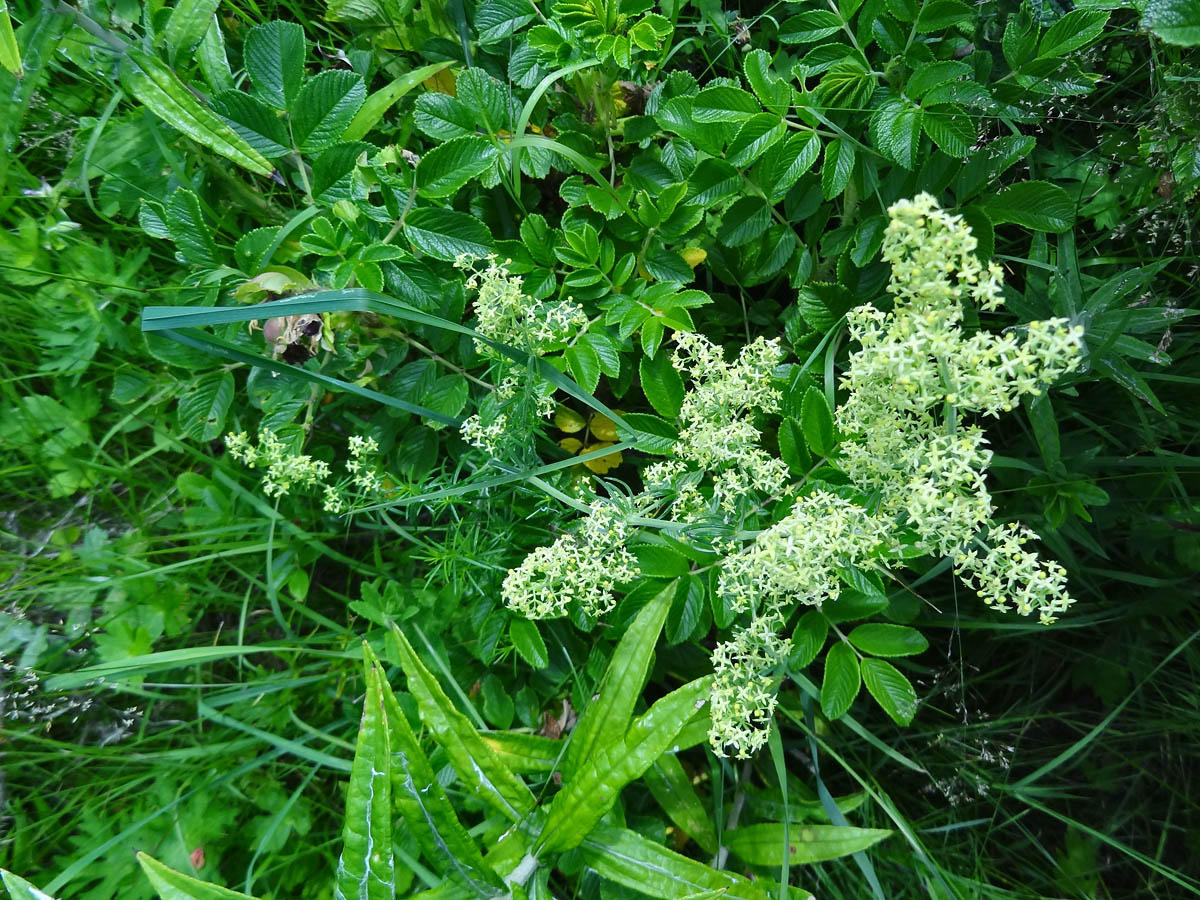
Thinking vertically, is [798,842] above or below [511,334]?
below

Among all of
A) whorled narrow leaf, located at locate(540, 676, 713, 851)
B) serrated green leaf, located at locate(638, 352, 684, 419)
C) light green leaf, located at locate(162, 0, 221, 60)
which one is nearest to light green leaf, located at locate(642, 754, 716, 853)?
whorled narrow leaf, located at locate(540, 676, 713, 851)

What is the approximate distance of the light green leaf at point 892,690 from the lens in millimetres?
1577

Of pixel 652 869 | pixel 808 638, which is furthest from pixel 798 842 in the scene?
pixel 808 638

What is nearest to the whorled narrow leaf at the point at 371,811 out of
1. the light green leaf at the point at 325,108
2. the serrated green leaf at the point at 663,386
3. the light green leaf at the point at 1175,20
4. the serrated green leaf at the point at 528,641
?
the serrated green leaf at the point at 528,641

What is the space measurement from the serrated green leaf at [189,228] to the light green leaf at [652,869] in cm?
168

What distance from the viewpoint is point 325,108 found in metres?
1.77

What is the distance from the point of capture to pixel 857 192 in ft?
5.84

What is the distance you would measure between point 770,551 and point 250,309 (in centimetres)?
111

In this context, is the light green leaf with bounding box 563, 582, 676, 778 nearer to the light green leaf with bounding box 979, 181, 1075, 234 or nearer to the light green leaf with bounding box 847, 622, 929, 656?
the light green leaf with bounding box 847, 622, 929, 656

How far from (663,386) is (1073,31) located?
1.09 m

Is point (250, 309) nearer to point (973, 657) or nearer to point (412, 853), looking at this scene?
point (412, 853)

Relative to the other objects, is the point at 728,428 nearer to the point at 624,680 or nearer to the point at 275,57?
the point at 624,680

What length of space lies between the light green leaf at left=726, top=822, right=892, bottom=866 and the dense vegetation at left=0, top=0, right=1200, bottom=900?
1 cm

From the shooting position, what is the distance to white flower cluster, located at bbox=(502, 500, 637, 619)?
152 cm
